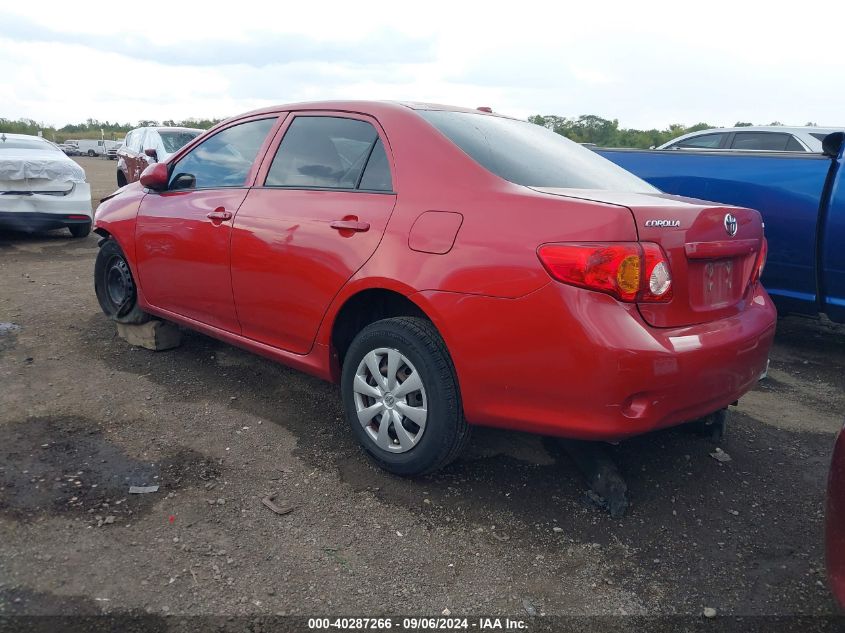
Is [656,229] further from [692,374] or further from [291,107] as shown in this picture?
[291,107]

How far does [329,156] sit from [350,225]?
1.76 ft

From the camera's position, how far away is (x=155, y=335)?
15.4 ft

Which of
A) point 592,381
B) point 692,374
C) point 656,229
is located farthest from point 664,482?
point 656,229

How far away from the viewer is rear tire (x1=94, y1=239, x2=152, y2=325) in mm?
4766

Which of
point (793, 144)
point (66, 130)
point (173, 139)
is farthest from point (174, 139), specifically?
point (66, 130)

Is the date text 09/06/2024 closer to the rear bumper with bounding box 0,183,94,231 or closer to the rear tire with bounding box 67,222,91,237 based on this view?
the rear bumper with bounding box 0,183,94,231

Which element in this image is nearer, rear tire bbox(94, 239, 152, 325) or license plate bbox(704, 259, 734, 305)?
license plate bbox(704, 259, 734, 305)

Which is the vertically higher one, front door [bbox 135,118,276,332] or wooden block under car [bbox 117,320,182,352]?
front door [bbox 135,118,276,332]

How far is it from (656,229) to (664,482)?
4.25ft

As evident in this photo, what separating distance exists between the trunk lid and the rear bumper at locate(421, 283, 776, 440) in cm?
7

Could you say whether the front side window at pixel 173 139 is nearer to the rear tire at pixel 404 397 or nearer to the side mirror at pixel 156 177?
the side mirror at pixel 156 177

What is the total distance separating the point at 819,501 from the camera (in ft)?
10.2

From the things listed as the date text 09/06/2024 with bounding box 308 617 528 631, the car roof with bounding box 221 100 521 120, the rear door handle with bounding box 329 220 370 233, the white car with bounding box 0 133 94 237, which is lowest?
the date text 09/06/2024 with bounding box 308 617 528 631

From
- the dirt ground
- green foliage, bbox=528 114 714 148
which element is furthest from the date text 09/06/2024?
green foliage, bbox=528 114 714 148
